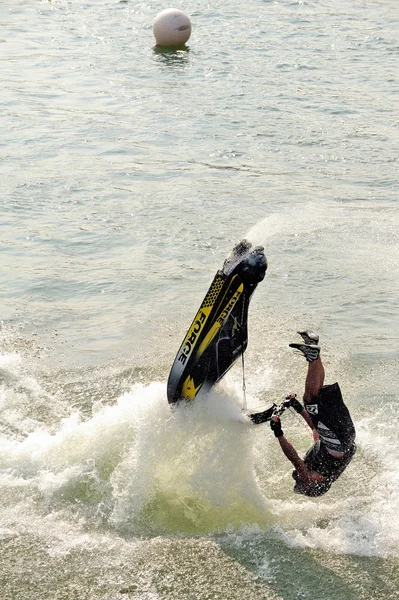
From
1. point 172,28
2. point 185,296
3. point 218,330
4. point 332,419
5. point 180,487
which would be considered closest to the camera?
point 332,419

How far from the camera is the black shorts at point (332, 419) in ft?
27.2

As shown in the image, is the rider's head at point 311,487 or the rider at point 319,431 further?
the rider's head at point 311,487

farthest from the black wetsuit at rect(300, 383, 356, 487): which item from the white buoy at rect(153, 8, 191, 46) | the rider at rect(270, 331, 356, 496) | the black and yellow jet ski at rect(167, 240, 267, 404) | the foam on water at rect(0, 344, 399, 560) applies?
the white buoy at rect(153, 8, 191, 46)

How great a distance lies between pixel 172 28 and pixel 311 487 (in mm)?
19627

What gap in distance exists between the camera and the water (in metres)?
8.38

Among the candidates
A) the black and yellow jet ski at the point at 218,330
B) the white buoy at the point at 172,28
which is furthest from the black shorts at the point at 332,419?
the white buoy at the point at 172,28

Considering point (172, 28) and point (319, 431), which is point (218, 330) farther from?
point (172, 28)

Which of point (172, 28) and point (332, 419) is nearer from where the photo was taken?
point (332, 419)

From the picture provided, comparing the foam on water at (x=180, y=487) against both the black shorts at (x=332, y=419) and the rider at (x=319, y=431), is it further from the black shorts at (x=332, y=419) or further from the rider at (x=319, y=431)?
the black shorts at (x=332, y=419)

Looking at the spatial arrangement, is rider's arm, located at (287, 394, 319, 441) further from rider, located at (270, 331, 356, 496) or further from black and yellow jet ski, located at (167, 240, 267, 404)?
black and yellow jet ski, located at (167, 240, 267, 404)

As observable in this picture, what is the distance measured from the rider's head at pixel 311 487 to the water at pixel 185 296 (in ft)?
1.03

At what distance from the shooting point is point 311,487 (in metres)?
8.60

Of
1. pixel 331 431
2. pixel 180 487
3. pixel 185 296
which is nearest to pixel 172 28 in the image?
pixel 185 296

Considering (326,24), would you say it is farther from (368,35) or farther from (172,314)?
(172,314)
